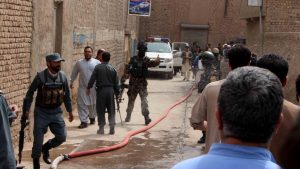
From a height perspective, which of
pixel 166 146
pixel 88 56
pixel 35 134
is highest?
pixel 88 56

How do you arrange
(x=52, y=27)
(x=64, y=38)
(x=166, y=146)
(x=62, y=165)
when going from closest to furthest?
(x=62, y=165), (x=166, y=146), (x=52, y=27), (x=64, y=38)

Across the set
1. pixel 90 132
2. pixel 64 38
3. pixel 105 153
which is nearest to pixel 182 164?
pixel 105 153

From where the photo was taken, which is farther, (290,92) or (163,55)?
(163,55)

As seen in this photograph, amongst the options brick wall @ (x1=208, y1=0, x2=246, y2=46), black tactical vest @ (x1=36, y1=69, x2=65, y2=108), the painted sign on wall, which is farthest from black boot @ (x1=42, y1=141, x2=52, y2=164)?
brick wall @ (x1=208, y1=0, x2=246, y2=46)

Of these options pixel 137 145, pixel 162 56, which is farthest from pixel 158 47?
pixel 137 145

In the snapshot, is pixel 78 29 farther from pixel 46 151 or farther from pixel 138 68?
pixel 46 151

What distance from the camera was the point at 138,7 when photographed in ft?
97.5

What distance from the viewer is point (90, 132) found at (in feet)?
40.1

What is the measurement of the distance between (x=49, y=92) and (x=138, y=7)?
2204 centimetres

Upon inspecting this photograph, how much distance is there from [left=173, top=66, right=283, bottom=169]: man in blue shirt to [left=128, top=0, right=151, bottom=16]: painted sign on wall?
2726 centimetres

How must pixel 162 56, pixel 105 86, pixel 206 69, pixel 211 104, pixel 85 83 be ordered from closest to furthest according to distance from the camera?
pixel 211 104, pixel 105 86, pixel 85 83, pixel 206 69, pixel 162 56

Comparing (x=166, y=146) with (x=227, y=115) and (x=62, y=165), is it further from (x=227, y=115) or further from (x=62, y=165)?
(x=227, y=115)

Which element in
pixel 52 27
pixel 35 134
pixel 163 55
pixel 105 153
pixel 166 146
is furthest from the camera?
pixel 163 55

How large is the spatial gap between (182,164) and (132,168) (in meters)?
6.78
